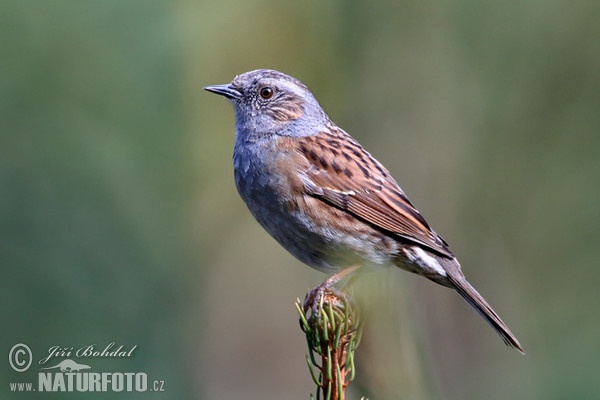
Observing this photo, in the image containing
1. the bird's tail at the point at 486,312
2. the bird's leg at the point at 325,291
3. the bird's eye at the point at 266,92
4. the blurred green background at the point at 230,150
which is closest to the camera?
the bird's leg at the point at 325,291

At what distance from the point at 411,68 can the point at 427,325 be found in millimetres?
2362

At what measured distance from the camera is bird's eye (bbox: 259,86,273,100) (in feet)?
16.7

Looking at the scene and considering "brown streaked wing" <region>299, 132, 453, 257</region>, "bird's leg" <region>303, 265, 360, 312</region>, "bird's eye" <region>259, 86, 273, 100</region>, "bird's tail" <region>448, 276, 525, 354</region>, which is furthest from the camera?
"bird's eye" <region>259, 86, 273, 100</region>

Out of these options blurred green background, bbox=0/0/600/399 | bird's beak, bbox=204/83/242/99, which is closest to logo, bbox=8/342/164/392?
blurred green background, bbox=0/0/600/399

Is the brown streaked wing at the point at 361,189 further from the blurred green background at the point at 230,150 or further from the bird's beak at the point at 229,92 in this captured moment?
the blurred green background at the point at 230,150

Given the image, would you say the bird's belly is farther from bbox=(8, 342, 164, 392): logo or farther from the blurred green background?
the blurred green background

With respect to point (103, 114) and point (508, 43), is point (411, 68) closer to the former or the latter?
point (508, 43)

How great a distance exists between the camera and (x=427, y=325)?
20.3 feet

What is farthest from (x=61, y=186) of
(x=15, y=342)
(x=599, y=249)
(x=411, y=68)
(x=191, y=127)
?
(x=599, y=249)

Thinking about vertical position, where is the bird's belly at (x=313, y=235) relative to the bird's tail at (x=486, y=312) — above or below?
above

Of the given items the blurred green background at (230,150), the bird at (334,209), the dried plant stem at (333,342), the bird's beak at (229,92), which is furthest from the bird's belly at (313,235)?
the blurred green background at (230,150)

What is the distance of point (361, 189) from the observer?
472cm

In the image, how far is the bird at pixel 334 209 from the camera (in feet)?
14.5

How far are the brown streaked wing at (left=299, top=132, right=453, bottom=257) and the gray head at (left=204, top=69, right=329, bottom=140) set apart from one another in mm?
186
